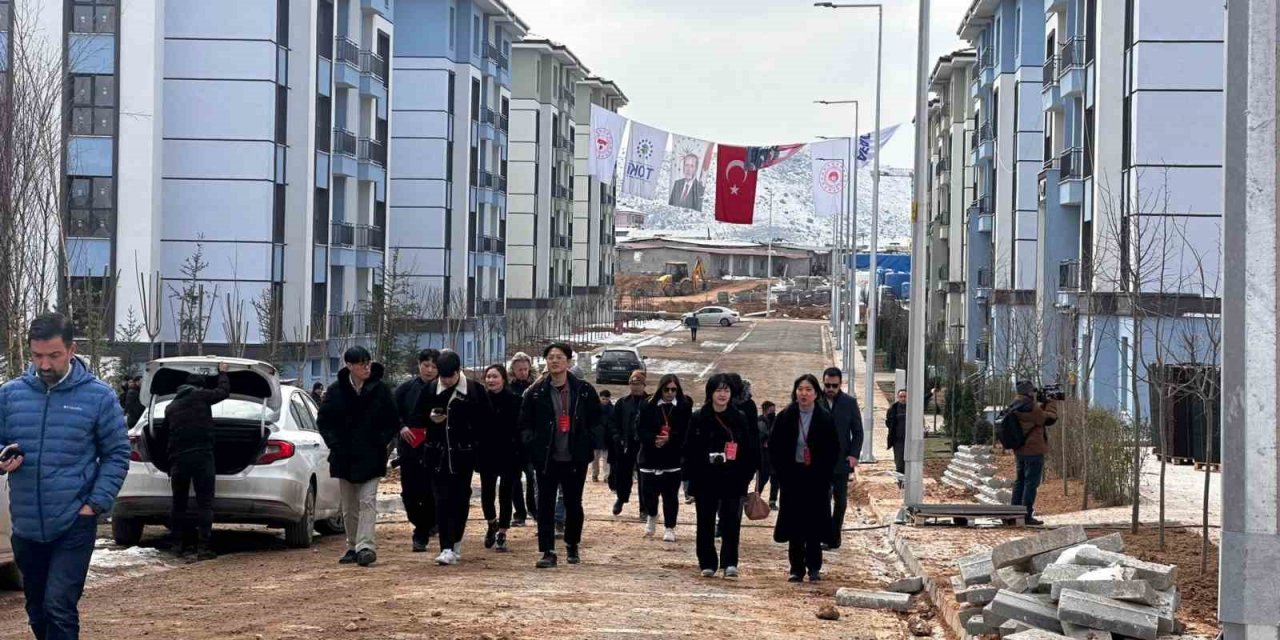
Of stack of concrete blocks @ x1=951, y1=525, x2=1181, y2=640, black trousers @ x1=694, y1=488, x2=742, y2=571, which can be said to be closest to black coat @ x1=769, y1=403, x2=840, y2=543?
black trousers @ x1=694, y1=488, x2=742, y2=571

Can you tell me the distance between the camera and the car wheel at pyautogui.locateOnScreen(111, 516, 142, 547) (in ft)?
50.5

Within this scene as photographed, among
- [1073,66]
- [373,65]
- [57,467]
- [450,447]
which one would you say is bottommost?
[450,447]

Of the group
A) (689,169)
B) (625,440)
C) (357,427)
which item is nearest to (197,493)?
(357,427)

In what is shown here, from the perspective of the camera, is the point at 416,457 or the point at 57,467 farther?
the point at 416,457

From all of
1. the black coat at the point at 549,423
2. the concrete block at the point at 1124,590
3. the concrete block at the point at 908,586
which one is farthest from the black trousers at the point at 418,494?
the concrete block at the point at 1124,590

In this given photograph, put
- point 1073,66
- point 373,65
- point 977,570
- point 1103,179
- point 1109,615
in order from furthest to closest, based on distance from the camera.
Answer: point 373,65 < point 1073,66 < point 1103,179 < point 977,570 < point 1109,615

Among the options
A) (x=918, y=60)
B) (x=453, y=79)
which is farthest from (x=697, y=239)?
(x=918, y=60)

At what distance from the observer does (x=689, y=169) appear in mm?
36906

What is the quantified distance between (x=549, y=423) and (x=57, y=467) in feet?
21.4

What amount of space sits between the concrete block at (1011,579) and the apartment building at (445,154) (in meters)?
48.7

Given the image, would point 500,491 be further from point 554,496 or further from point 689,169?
point 689,169

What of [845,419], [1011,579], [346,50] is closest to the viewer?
[1011,579]

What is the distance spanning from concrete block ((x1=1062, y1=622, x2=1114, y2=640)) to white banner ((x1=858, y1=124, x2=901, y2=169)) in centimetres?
2930

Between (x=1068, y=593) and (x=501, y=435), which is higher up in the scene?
(x=501, y=435)
